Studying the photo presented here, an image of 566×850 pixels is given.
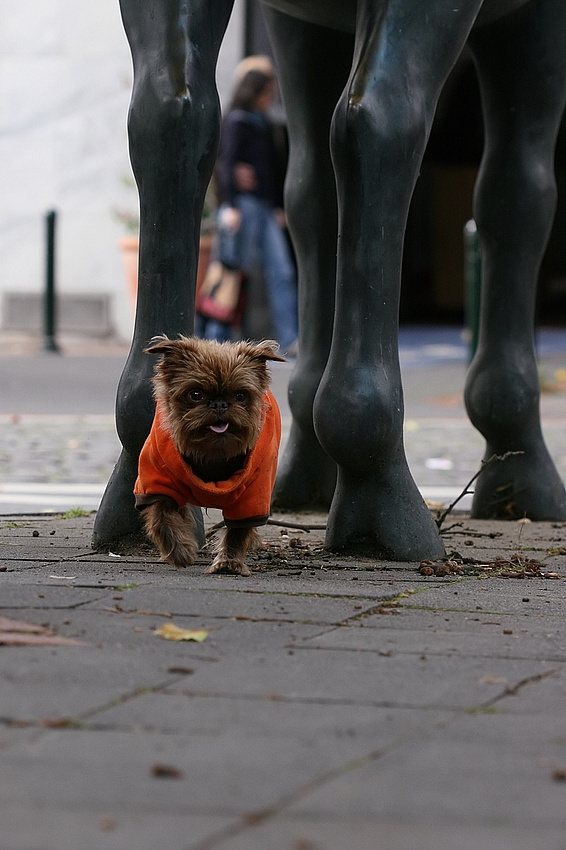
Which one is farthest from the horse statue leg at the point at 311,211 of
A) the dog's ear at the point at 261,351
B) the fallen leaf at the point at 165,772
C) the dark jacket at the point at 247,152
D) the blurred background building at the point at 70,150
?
the blurred background building at the point at 70,150

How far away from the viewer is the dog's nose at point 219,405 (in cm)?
412

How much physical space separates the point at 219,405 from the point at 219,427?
0.06 meters

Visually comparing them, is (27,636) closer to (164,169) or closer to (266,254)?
(164,169)

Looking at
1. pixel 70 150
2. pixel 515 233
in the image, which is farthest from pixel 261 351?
pixel 70 150

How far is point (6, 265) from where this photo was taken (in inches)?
665

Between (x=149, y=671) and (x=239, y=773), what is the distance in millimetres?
618

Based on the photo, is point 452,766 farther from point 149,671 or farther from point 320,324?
point 320,324

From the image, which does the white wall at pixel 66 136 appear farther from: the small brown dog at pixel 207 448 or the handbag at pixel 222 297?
the small brown dog at pixel 207 448

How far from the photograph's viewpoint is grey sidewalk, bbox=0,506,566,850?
2.09 metres

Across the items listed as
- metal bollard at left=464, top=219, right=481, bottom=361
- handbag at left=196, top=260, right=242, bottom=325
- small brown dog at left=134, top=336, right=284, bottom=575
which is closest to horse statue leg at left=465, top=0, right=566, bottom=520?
small brown dog at left=134, top=336, right=284, bottom=575

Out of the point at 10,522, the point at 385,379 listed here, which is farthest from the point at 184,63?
the point at 10,522

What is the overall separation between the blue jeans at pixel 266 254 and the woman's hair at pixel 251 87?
3.19 ft

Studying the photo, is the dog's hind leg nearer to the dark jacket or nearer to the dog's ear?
the dog's ear

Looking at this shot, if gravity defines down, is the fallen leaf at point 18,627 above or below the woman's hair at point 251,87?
below
